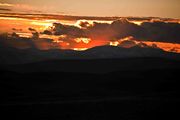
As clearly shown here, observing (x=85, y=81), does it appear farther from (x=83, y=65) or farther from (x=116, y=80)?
(x=83, y=65)

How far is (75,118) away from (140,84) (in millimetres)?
69192

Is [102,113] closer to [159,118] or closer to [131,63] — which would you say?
[159,118]

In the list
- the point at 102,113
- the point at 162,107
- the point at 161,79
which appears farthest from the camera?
the point at 161,79

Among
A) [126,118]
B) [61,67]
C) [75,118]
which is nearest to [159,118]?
[126,118]

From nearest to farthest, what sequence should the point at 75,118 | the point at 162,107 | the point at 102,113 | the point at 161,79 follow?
1. the point at 75,118
2. the point at 102,113
3. the point at 162,107
4. the point at 161,79

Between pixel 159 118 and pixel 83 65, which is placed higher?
pixel 159 118

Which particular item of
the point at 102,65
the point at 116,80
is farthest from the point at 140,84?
the point at 102,65

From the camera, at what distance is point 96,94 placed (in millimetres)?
77438

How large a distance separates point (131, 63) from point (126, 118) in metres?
128

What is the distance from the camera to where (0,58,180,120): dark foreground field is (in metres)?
43.1

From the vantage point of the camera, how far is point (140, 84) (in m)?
108

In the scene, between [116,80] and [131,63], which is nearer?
[116,80]

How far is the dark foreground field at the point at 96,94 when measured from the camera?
4312 cm

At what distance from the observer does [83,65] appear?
531 ft
